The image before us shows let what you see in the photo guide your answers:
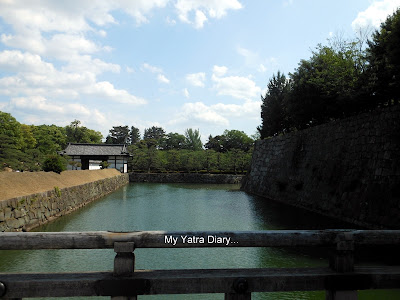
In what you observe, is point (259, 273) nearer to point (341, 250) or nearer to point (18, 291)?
point (341, 250)

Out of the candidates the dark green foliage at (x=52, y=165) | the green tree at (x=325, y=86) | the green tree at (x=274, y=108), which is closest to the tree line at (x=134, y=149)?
the dark green foliage at (x=52, y=165)

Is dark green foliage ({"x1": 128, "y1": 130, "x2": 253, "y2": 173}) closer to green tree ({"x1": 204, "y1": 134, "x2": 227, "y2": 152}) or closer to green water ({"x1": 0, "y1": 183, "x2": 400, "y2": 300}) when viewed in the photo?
green tree ({"x1": 204, "y1": 134, "x2": 227, "y2": 152})

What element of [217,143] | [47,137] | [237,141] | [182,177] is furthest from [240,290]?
[217,143]

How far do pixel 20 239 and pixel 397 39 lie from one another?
1352cm

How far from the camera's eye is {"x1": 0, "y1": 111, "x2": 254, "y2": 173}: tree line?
55.4 feet

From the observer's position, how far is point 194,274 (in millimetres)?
3107

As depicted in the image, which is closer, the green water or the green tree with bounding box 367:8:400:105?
the green water

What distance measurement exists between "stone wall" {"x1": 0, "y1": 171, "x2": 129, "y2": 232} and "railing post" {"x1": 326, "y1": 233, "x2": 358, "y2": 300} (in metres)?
9.49

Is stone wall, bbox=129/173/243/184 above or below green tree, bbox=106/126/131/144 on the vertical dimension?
below

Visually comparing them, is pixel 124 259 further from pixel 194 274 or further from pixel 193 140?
pixel 193 140

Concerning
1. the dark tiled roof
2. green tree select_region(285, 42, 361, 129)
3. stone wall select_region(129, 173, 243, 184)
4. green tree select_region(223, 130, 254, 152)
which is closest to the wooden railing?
green tree select_region(285, 42, 361, 129)

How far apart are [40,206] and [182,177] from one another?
3246 centimetres

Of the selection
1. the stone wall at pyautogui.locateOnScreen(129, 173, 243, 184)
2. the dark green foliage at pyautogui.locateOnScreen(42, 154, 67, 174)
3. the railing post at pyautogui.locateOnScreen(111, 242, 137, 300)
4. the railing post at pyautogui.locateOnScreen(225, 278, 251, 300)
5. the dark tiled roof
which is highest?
the dark tiled roof

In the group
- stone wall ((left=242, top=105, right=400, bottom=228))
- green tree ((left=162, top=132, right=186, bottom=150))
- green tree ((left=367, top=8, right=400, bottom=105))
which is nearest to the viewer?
stone wall ((left=242, top=105, right=400, bottom=228))
